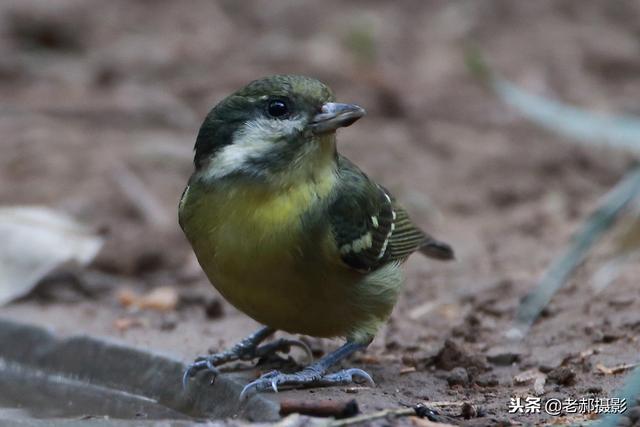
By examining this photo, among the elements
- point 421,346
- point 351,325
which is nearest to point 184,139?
point 421,346

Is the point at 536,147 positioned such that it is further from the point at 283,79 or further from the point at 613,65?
the point at 283,79

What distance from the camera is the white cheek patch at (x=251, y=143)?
4.18 metres

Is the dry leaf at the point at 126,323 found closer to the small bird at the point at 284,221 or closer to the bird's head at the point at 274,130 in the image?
the small bird at the point at 284,221

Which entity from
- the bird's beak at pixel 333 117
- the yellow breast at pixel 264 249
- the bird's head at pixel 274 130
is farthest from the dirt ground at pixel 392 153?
the bird's beak at pixel 333 117

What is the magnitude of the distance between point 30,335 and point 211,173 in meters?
1.42

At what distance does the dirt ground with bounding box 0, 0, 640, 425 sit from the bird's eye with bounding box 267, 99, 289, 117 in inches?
42.3

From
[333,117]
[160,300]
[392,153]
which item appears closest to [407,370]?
[333,117]

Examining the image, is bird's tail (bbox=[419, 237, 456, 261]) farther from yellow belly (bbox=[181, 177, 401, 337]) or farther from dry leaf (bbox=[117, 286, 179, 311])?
dry leaf (bbox=[117, 286, 179, 311])

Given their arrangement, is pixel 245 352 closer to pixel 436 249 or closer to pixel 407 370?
pixel 407 370

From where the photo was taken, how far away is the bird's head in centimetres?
416

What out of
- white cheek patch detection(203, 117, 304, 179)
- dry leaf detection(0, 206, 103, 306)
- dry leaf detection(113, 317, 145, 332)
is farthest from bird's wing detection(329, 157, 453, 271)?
dry leaf detection(0, 206, 103, 306)

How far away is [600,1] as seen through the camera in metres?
10.1

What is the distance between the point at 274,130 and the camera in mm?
4199

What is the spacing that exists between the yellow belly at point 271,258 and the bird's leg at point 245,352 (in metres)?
0.26
